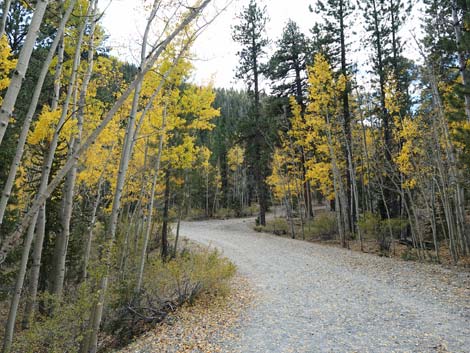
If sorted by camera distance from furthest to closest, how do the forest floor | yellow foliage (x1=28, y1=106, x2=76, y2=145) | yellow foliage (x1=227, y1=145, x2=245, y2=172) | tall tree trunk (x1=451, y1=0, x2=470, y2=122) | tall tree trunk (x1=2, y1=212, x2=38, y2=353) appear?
1. yellow foliage (x1=227, y1=145, x2=245, y2=172)
2. tall tree trunk (x1=451, y1=0, x2=470, y2=122)
3. the forest floor
4. yellow foliage (x1=28, y1=106, x2=76, y2=145)
5. tall tree trunk (x1=2, y1=212, x2=38, y2=353)

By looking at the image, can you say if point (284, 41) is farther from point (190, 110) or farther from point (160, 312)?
point (160, 312)

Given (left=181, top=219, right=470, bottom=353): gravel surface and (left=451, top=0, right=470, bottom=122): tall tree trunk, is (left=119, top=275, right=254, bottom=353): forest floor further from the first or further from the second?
(left=451, top=0, right=470, bottom=122): tall tree trunk

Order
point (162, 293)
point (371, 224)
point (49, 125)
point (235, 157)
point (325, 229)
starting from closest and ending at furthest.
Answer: point (49, 125) → point (162, 293) → point (371, 224) → point (325, 229) → point (235, 157)

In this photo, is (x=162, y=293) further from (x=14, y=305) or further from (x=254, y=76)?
(x=254, y=76)

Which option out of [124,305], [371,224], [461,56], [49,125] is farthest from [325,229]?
[49,125]

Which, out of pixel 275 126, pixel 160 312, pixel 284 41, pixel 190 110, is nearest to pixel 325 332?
pixel 160 312

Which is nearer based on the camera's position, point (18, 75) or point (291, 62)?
point (18, 75)

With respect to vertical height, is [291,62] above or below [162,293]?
above

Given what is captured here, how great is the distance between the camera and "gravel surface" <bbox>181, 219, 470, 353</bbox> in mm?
4363

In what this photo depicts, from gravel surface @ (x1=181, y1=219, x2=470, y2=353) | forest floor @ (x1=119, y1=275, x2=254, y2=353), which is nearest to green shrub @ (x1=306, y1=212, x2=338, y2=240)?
gravel surface @ (x1=181, y1=219, x2=470, y2=353)

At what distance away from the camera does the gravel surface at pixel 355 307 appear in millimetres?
4363

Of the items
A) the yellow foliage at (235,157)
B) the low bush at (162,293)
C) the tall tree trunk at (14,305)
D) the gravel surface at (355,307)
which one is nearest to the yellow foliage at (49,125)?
the tall tree trunk at (14,305)

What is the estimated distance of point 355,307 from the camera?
19.0 feet

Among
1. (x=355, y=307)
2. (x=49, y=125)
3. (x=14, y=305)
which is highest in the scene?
(x=49, y=125)
